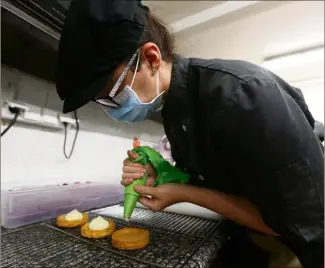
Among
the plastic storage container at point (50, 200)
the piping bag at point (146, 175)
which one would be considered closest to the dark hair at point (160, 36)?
the piping bag at point (146, 175)

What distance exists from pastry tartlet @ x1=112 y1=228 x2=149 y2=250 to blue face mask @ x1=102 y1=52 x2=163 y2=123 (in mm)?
321

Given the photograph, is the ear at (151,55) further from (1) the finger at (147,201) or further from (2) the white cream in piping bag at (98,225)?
(2) the white cream in piping bag at (98,225)

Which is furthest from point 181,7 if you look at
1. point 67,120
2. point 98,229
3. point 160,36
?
point 98,229

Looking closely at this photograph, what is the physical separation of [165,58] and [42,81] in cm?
72

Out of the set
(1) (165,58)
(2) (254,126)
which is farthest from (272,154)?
(1) (165,58)

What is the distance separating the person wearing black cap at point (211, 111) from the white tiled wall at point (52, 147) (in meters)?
0.35

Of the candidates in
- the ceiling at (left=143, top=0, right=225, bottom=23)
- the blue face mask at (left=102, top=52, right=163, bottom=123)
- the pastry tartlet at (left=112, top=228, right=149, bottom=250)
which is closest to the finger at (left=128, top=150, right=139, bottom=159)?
the blue face mask at (left=102, top=52, right=163, bottom=123)

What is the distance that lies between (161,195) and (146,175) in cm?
7

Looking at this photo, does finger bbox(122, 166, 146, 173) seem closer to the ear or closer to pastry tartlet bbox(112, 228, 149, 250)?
pastry tartlet bbox(112, 228, 149, 250)

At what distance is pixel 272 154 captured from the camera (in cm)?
58

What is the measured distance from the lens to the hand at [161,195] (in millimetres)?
695

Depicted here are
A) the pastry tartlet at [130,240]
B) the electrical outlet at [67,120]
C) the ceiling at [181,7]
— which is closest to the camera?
the pastry tartlet at [130,240]

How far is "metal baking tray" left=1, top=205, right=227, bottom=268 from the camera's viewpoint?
0.56m

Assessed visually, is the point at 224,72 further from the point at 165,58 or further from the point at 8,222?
the point at 8,222
